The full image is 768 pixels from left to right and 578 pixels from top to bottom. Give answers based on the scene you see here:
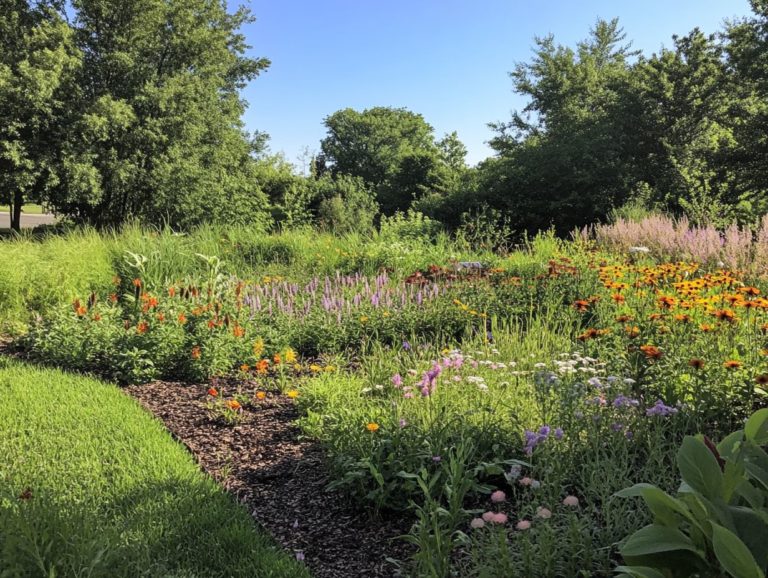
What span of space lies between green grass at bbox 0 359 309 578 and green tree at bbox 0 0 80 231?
40.7ft

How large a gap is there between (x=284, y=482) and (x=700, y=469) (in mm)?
2231

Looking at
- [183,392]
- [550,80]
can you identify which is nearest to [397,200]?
[550,80]

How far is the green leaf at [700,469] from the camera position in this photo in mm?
1060

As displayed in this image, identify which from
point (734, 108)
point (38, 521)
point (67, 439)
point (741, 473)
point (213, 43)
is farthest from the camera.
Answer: point (213, 43)

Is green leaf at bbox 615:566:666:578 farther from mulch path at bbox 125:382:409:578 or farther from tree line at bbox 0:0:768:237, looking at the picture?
tree line at bbox 0:0:768:237

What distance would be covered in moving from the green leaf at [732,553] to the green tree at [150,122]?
602 inches

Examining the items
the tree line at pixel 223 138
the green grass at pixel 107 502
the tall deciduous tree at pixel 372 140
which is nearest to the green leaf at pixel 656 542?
the green grass at pixel 107 502

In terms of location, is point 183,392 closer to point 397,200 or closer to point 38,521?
point 38,521

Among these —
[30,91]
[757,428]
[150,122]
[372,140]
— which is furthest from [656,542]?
[372,140]

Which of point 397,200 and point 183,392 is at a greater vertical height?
point 397,200

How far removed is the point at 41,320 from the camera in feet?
17.6

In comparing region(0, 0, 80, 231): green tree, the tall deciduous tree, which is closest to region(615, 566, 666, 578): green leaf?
region(0, 0, 80, 231): green tree

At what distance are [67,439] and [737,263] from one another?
700 centimetres

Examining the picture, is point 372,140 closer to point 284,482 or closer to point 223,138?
point 223,138
